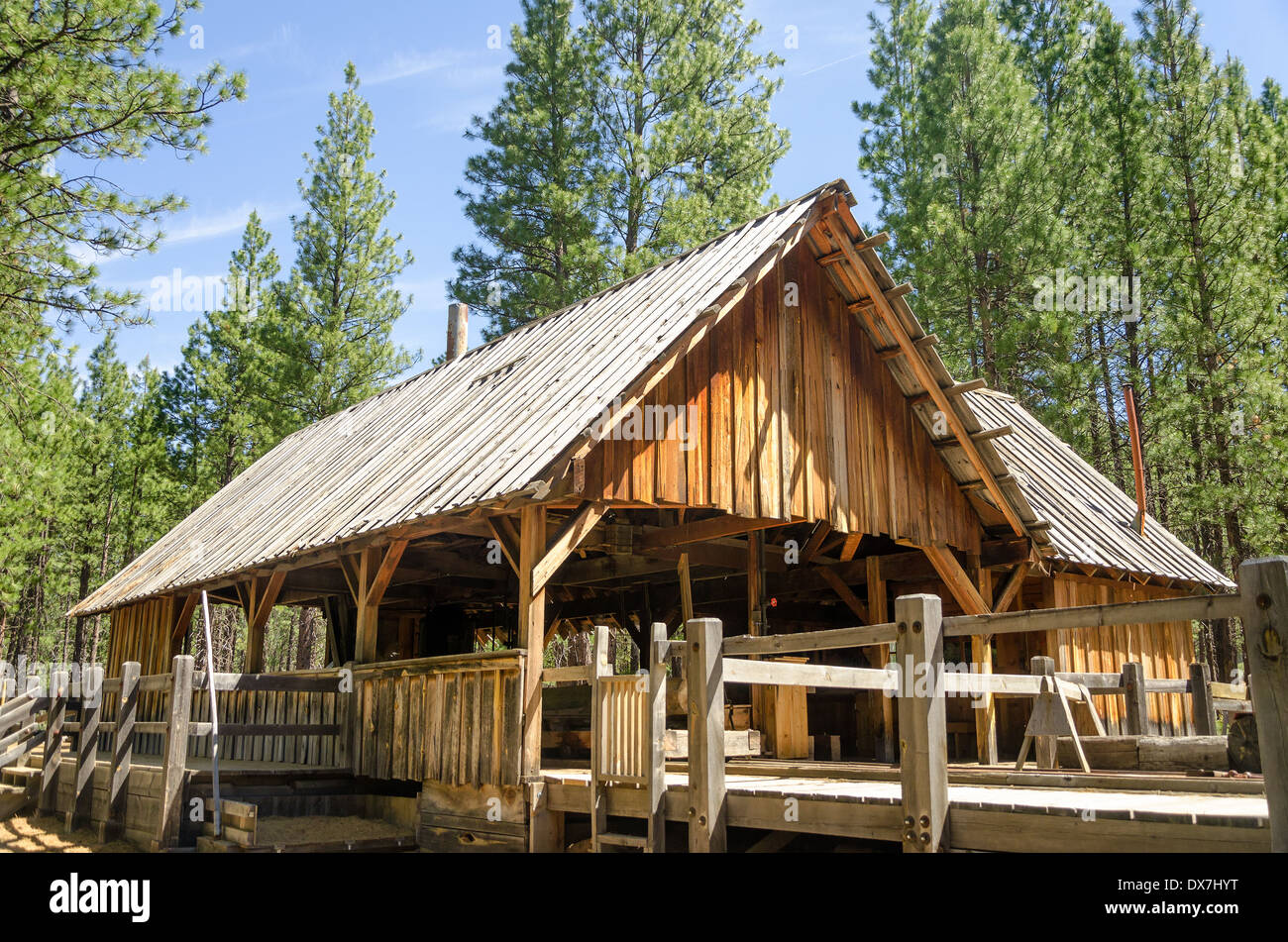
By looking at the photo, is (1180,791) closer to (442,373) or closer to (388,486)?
(388,486)

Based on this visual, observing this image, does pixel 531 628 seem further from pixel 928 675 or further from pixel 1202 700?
pixel 1202 700

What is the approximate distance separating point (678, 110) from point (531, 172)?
4345mm

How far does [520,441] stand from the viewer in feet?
34.5

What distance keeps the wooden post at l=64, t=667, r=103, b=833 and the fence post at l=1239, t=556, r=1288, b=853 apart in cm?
1245

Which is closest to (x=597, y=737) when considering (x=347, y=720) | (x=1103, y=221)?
(x=347, y=720)

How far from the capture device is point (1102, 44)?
25578mm

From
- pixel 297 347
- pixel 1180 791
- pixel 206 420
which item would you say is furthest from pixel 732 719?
pixel 206 420

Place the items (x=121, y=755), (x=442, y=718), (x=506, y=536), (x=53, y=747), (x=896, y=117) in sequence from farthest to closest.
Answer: (x=896, y=117)
(x=53, y=747)
(x=121, y=755)
(x=442, y=718)
(x=506, y=536)

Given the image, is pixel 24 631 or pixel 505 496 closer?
pixel 505 496

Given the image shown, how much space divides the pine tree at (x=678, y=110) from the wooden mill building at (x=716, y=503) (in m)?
12.6

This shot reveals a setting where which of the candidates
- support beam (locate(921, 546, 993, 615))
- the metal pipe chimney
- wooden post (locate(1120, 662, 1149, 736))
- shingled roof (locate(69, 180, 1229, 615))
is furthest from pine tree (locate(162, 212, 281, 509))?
wooden post (locate(1120, 662, 1149, 736))

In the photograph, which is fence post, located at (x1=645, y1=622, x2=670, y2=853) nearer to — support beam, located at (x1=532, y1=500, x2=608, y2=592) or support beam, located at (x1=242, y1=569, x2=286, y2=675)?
support beam, located at (x1=532, y1=500, x2=608, y2=592)

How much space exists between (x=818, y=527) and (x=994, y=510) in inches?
86.4

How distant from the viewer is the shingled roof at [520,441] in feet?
33.9
